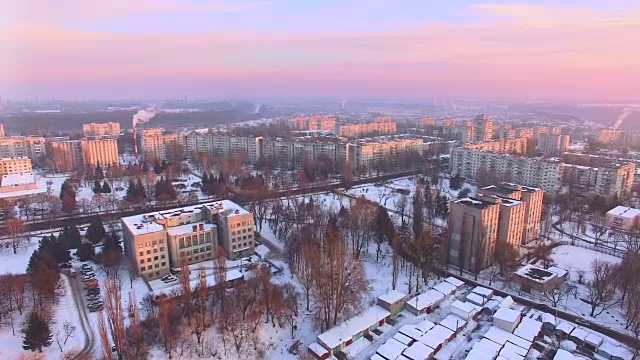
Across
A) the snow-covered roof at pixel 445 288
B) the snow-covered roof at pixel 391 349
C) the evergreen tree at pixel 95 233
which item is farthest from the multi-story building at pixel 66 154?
the snow-covered roof at pixel 391 349

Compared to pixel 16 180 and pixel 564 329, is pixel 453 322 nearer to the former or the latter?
pixel 564 329

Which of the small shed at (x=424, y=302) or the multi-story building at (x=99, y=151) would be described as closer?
the small shed at (x=424, y=302)

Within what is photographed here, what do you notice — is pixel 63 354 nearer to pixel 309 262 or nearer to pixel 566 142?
pixel 309 262

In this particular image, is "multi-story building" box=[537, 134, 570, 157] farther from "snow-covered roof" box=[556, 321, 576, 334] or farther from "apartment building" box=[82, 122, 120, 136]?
"apartment building" box=[82, 122, 120, 136]

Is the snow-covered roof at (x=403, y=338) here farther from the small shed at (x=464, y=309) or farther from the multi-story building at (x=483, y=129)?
the multi-story building at (x=483, y=129)

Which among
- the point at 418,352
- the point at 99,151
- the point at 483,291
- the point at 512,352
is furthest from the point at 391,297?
the point at 99,151

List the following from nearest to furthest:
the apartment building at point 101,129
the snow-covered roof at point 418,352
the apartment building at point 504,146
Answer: the snow-covered roof at point 418,352 < the apartment building at point 504,146 < the apartment building at point 101,129
